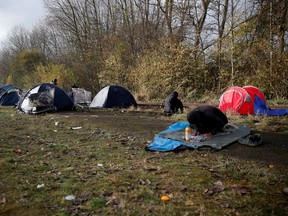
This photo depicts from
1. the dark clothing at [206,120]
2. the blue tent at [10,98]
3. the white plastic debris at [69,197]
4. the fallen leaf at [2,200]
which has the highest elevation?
the blue tent at [10,98]

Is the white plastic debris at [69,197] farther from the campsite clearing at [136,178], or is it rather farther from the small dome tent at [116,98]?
the small dome tent at [116,98]

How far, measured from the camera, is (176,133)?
6.75m

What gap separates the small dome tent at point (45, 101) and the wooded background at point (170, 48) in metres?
6.43

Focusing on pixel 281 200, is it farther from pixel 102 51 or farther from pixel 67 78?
pixel 67 78

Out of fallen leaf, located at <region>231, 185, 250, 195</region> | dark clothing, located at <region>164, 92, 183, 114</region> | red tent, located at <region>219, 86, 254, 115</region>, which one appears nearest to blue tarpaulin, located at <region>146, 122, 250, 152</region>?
fallen leaf, located at <region>231, 185, 250, 195</region>

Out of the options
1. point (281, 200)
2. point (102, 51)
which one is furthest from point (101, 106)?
point (281, 200)

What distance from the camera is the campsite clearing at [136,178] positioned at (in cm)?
330

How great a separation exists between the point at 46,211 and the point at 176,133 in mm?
4019

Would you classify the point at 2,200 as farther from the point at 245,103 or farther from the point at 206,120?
the point at 245,103

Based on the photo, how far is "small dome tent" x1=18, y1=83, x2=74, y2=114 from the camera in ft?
45.0

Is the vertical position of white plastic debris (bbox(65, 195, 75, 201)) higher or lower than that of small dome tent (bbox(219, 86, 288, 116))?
lower

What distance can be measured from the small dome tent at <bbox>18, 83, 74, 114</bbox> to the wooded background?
6433 mm

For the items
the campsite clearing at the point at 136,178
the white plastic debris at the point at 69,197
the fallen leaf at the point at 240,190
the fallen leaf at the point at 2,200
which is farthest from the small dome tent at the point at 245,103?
the fallen leaf at the point at 2,200

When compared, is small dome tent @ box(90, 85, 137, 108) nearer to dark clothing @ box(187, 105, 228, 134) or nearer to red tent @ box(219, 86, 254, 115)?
red tent @ box(219, 86, 254, 115)
